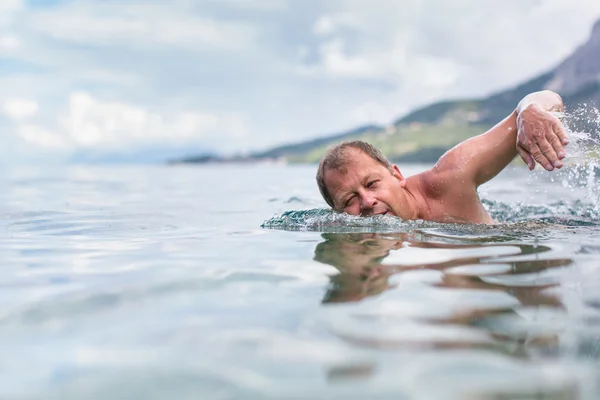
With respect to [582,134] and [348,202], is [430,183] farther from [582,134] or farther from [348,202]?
[582,134]

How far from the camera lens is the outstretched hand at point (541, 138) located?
4980 mm

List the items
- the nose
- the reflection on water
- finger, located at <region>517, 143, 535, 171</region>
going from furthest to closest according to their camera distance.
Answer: the nose
finger, located at <region>517, 143, 535, 171</region>
the reflection on water

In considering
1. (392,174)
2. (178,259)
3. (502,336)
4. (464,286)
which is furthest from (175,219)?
(502,336)

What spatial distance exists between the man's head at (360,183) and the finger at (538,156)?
1488 millimetres

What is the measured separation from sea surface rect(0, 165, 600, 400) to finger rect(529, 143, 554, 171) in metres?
0.62

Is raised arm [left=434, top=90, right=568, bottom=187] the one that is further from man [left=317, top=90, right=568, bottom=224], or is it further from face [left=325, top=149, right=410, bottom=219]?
face [left=325, top=149, right=410, bottom=219]

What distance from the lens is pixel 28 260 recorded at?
4.80 m

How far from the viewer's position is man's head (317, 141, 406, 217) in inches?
241

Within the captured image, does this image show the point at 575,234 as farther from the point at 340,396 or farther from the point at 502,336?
the point at 340,396

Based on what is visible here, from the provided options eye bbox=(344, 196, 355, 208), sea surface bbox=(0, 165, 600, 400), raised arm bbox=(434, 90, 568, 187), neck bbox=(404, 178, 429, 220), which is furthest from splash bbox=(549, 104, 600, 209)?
eye bbox=(344, 196, 355, 208)

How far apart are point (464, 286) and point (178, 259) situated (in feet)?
7.04

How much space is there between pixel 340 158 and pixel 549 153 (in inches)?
81.0

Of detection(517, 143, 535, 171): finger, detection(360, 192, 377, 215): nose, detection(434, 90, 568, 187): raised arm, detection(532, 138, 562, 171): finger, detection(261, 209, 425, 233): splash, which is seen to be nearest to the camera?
detection(532, 138, 562, 171): finger

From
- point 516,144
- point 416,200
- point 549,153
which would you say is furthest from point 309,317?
point 416,200
